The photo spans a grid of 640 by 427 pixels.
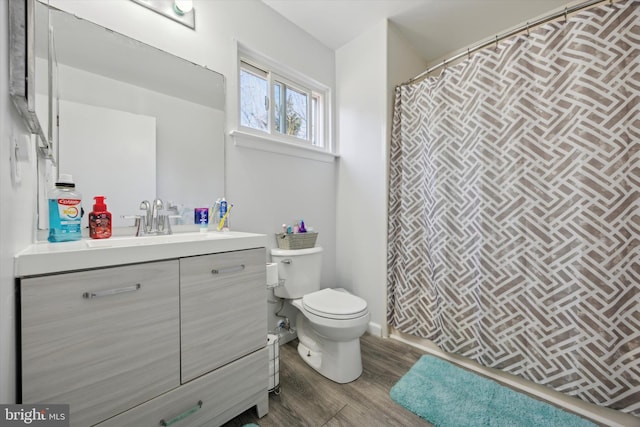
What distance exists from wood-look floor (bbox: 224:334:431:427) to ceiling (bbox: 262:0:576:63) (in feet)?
8.11

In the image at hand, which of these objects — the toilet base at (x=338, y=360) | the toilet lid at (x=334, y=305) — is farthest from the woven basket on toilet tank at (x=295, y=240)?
the toilet base at (x=338, y=360)

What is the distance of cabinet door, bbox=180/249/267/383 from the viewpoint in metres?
0.95

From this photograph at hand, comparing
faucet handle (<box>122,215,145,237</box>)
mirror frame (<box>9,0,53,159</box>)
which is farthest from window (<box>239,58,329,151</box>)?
mirror frame (<box>9,0,53,159</box>)

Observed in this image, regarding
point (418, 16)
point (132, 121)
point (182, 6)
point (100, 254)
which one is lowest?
point (100, 254)

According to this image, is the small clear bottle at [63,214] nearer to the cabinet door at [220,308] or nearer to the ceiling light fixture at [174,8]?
the cabinet door at [220,308]

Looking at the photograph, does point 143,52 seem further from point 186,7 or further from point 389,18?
point 389,18

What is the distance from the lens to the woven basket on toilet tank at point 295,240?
1.77 meters

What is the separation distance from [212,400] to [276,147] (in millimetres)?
1491

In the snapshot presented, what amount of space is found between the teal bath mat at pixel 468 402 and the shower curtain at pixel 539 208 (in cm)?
13

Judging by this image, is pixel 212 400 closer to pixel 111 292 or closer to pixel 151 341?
pixel 151 341

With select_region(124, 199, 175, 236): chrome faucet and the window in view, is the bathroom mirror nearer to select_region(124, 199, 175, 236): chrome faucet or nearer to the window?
select_region(124, 199, 175, 236): chrome faucet

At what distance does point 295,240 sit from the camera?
178 centimetres

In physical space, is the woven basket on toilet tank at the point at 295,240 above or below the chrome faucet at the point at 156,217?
below

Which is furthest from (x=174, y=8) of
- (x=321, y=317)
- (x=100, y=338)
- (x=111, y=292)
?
(x=321, y=317)
